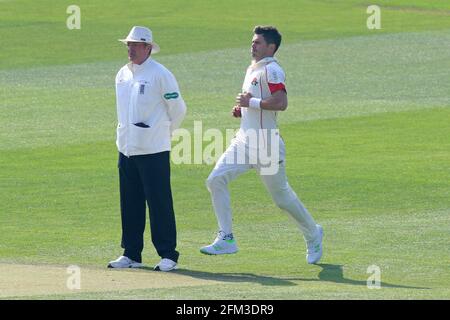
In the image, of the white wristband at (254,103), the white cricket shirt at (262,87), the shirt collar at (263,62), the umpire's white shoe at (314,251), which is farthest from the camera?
the umpire's white shoe at (314,251)

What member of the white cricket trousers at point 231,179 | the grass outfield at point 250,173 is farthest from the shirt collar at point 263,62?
the grass outfield at point 250,173

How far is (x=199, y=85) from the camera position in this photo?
2808cm

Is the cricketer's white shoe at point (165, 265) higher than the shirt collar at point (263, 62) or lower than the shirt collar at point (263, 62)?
lower

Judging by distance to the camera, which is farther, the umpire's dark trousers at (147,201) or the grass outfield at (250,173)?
the umpire's dark trousers at (147,201)

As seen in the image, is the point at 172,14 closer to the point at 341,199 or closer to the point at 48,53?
the point at 48,53

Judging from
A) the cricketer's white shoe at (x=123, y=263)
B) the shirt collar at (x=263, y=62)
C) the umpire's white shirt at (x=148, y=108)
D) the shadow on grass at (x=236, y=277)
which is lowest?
the shadow on grass at (x=236, y=277)

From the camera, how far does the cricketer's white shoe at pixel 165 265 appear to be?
12.7m

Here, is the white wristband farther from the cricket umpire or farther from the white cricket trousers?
the cricket umpire

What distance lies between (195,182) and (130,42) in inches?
227

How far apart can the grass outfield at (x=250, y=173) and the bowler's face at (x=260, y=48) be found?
1.98 metres

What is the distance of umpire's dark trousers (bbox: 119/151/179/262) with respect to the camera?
1280 cm

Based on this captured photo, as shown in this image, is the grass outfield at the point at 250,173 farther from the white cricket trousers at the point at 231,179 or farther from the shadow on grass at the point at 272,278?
the white cricket trousers at the point at 231,179

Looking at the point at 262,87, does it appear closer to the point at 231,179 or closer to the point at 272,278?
the point at 231,179
